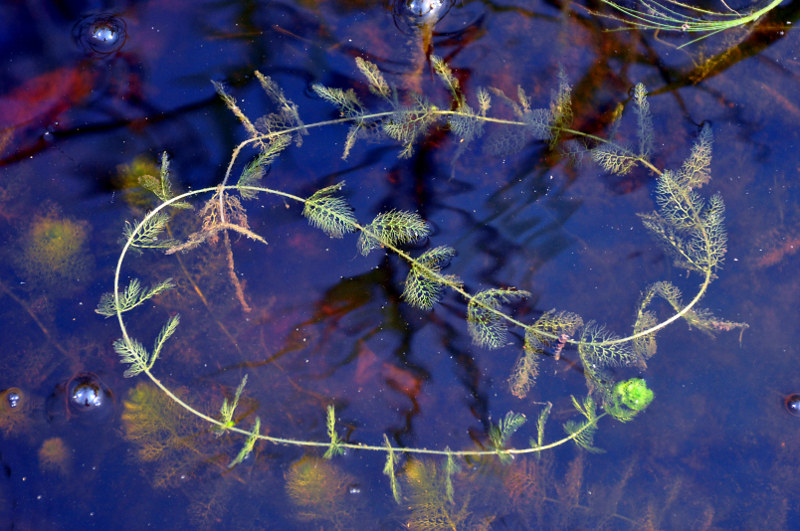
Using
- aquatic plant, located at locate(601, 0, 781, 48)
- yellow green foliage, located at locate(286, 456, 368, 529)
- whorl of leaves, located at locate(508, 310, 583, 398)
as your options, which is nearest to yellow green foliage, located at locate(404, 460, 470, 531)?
yellow green foliage, located at locate(286, 456, 368, 529)

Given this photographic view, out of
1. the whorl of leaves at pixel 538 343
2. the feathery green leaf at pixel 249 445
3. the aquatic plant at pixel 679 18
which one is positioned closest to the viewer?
the feathery green leaf at pixel 249 445

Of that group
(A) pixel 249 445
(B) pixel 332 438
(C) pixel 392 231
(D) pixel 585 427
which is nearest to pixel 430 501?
(B) pixel 332 438

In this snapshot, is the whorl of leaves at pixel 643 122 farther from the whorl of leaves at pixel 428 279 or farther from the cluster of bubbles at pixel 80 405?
the cluster of bubbles at pixel 80 405

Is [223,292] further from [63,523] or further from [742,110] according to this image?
[742,110]

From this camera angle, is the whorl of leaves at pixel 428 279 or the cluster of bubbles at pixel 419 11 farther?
the cluster of bubbles at pixel 419 11

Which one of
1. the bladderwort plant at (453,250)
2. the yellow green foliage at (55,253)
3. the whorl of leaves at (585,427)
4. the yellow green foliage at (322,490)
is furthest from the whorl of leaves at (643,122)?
the yellow green foliage at (55,253)

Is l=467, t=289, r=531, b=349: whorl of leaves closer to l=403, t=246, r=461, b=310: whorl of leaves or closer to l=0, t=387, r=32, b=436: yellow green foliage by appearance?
l=403, t=246, r=461, b=310: whorl of leaves
